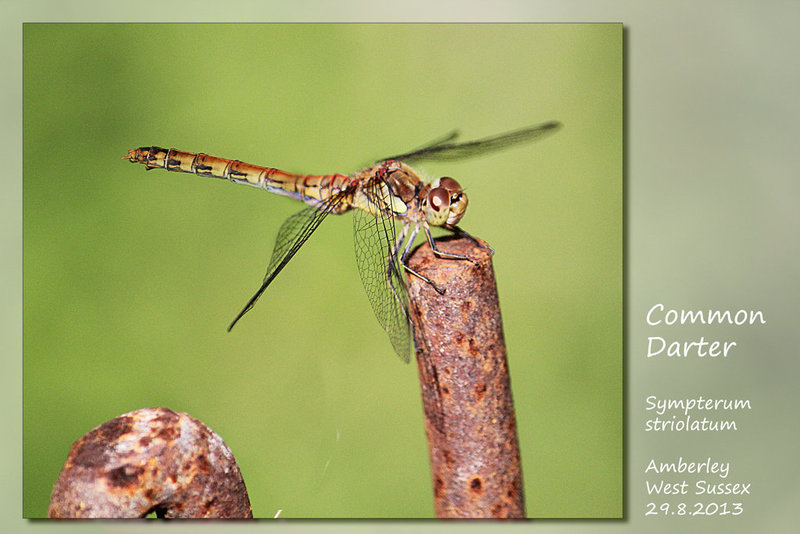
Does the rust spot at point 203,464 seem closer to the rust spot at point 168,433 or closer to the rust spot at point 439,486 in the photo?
the rust spot at point 168,433

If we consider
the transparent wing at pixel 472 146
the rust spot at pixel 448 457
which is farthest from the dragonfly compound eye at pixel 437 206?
the rust spot at pixel 448 457

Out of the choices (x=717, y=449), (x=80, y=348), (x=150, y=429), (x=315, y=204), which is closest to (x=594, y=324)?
(x=717, y=449)

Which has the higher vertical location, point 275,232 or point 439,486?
point 275,232

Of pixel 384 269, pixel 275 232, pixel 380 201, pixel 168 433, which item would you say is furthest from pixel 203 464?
pixel 275 232

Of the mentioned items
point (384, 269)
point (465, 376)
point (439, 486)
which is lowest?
point (439, 486)

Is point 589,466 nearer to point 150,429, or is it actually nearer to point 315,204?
point 315,204

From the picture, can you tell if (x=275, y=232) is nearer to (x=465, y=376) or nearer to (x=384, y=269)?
(x=384, y=269)
